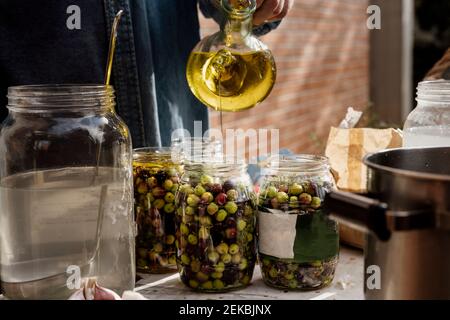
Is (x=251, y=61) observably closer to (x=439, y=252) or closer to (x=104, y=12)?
(x=104, y=12)

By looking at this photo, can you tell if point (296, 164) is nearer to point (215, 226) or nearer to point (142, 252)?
point (215, 226)

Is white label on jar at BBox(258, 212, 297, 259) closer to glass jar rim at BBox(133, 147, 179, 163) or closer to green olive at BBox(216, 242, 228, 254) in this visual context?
green olive at BBox(216, 242, 228, 254)

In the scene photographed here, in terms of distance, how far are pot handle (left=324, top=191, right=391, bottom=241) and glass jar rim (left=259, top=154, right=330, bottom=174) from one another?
34cm

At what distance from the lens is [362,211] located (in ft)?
2.05

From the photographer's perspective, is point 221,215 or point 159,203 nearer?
point 221,215

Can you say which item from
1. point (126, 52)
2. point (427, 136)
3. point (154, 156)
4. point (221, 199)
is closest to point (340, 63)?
point (126, 52)

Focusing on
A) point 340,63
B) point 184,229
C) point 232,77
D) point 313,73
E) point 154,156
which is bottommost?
point 184,229

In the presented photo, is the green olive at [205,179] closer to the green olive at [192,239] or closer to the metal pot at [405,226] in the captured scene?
the green olive at [192,239]

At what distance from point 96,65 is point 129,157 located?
399 millimetres

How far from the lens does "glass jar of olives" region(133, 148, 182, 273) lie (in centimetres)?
106

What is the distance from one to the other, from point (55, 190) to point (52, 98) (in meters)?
0.13

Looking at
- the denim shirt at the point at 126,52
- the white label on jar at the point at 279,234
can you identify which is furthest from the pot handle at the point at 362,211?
the denim shirt at the point at 126,52

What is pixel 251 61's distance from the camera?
1.09 m

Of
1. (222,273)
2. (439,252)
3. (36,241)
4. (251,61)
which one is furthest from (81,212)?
(439,252)
